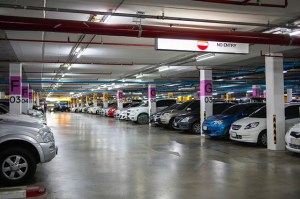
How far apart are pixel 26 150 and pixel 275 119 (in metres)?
7.85

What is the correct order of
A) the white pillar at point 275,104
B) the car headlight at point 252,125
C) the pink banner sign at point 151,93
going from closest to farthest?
the white pillar at point 275,104
the car headlight at point 252,125
the pink banner sign at point 151,93

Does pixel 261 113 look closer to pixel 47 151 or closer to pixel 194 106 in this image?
pixel 194 106

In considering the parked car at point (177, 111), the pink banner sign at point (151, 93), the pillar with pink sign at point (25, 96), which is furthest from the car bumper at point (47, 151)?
the pink banner sign at point (151, 93)

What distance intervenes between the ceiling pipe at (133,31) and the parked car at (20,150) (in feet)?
6.24

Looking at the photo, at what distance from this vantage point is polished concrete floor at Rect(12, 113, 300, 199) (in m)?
5.50

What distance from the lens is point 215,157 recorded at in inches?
354

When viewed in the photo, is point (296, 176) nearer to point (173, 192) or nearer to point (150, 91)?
point (173, 192)

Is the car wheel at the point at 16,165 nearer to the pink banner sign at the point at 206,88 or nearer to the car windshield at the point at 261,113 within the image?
the car windshield at the point at 261,113

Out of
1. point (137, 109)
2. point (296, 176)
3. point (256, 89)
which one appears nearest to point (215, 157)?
point (296, 176)

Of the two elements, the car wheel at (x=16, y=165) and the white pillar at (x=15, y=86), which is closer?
the car wheel at (x=16, y=165)

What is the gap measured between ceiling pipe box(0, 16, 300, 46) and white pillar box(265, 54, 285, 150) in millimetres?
2586

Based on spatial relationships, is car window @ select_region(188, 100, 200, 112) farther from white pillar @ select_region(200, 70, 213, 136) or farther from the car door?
the car door

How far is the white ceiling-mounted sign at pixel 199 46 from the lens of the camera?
26.0 ft

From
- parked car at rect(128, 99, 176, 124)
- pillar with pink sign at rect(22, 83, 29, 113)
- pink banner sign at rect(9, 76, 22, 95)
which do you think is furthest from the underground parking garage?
pillar with pink sign at rect(22, 83, 29, 113)
